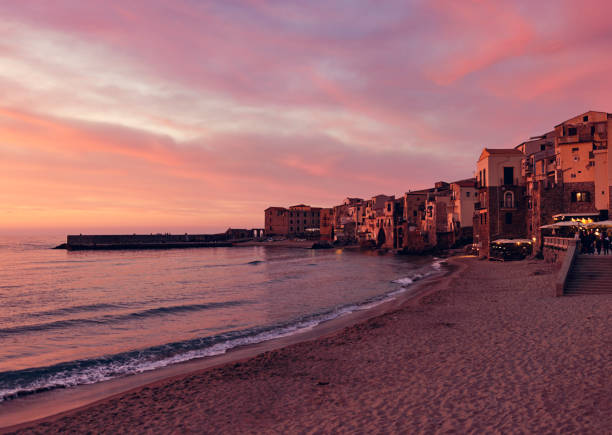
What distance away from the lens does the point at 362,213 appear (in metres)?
133

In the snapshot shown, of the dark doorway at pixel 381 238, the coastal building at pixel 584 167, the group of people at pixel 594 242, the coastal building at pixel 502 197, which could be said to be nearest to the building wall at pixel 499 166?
the coastal building at pixel 502 197

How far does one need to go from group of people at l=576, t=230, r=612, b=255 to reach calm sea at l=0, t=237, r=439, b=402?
15.8 m

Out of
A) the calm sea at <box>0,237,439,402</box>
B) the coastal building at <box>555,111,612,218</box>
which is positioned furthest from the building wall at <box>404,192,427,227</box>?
the calm sea at <box>0,237,439,402</box>

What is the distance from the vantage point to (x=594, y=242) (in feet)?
129

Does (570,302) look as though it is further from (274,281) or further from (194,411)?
(274,281)

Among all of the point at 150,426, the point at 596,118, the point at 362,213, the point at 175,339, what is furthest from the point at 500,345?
the point at 362,213

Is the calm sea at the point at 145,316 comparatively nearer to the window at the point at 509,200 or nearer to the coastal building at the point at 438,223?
the window at the point at 509,200

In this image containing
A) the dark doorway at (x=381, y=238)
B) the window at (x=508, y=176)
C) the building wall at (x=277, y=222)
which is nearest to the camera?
the window at (x=508, y=176)

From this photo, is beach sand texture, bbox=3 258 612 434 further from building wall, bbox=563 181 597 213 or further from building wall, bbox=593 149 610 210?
building wall, bbox=593 149 610 210

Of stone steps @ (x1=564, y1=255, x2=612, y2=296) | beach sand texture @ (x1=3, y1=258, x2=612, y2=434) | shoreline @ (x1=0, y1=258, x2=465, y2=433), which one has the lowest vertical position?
shoreline @ (x1=0, y1=258, x2=465, y2=433)

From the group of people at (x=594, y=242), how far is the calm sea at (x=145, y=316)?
15847mm

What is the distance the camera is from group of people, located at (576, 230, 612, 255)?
32.9 m

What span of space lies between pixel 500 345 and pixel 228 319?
17.5 m

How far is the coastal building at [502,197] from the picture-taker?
58.1 metres
